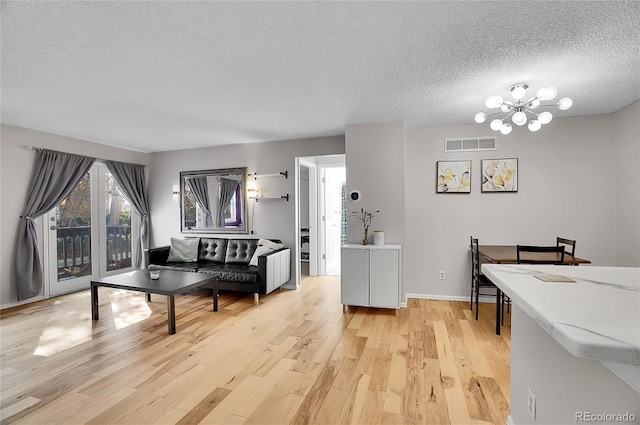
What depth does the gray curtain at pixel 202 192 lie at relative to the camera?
17.7 ft

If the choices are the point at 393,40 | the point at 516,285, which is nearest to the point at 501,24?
the point at 393,40

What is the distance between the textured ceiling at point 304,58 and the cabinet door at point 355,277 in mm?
1785

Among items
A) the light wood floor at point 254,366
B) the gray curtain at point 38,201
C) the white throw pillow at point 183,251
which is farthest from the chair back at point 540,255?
the gray curtain at point 38,201

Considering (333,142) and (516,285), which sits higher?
(333,142)

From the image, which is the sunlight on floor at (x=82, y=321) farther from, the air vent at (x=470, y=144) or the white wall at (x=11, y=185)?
the air vent at (x=470, y=144)

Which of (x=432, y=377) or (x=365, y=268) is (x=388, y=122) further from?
(x=432, y=377)

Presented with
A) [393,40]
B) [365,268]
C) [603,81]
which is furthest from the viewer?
[365,268]

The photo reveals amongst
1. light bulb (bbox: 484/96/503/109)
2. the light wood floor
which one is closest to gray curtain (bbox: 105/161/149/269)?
the light wood floor

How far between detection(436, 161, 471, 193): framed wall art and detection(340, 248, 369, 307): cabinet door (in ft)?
5.20

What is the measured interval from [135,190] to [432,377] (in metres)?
5.73

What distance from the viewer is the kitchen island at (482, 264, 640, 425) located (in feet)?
2.39

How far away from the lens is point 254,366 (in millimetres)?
2453

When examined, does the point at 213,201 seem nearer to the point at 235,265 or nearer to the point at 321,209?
the point at 235,265

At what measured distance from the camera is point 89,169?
4.77 metres
